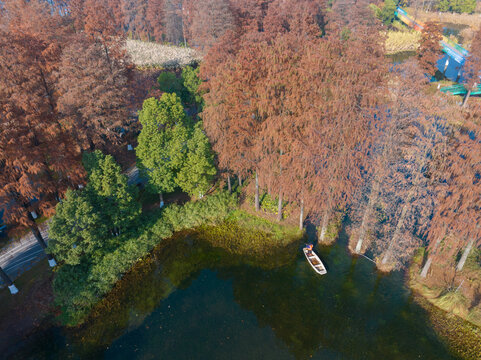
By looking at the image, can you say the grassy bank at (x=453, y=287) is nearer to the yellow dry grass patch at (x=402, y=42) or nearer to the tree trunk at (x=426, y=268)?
the tree trunk at (x=426, y=268)

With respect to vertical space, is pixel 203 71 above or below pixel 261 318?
above

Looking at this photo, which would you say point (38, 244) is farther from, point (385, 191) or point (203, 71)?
point (385, 191)

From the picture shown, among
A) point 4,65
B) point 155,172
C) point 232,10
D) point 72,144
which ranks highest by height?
point 232,10

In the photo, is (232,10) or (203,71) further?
(232,10)

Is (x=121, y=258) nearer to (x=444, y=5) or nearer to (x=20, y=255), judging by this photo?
(x=20, y=255)

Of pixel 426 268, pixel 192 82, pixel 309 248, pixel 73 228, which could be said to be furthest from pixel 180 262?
pixel 192 82

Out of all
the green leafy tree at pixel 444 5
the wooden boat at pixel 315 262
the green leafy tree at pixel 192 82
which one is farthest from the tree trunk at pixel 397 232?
the green leafy tree at pixel 444 5

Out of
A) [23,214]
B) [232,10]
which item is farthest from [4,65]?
[232,10]
